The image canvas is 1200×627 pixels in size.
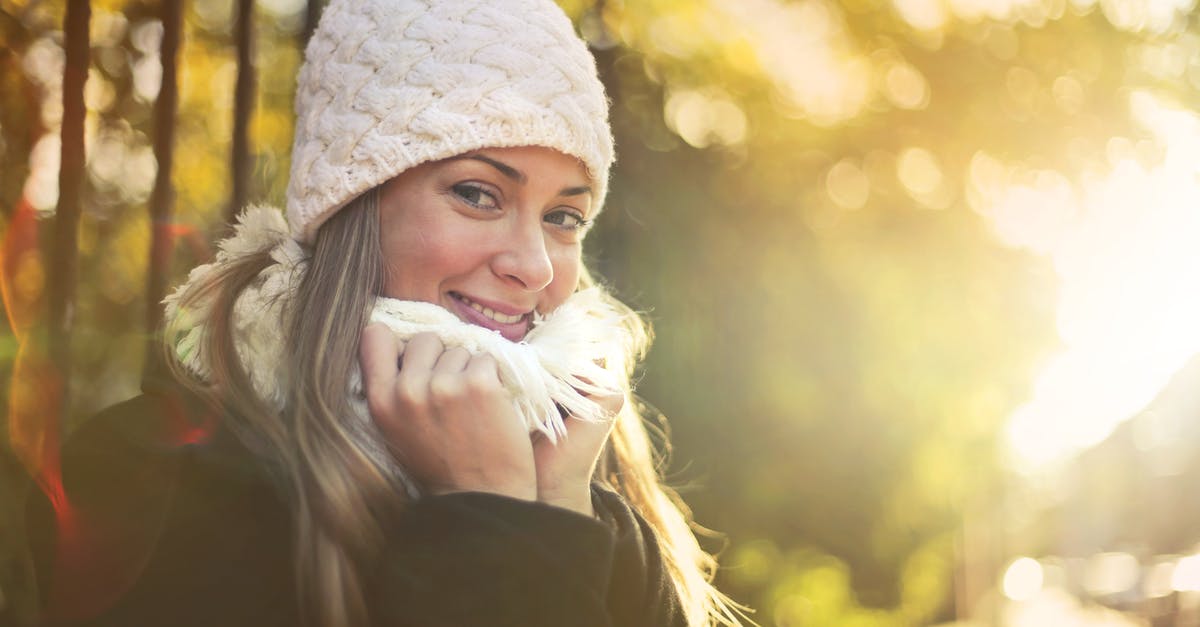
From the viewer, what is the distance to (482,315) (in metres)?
2.00

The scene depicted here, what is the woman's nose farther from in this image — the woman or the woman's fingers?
the woman's fingers

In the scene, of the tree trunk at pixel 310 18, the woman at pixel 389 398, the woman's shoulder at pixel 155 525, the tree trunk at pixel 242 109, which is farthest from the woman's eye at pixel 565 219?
the tree trunk at pixel 310 18

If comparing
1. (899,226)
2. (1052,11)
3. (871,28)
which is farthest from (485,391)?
(1052,11)

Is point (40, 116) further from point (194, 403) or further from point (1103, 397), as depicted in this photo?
point (1103, 397)

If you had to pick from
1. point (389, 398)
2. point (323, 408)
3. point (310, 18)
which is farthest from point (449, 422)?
point (310, 18)

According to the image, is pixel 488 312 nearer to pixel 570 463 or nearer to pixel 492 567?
pixel 570 463

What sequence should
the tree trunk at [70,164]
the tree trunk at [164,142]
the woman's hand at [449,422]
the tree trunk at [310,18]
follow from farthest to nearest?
the tree trunk at [310,18] → the tree trunk at [164,142] → the tree trunk at [70,164] → the woman's hand at [449,422]

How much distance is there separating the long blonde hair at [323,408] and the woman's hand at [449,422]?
74 millimetres

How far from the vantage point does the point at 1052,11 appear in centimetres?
527

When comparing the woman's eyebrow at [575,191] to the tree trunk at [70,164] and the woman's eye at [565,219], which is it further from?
the tree trunk at [70,164]

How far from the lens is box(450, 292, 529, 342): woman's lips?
199 centimetres

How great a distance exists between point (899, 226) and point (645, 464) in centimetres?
303

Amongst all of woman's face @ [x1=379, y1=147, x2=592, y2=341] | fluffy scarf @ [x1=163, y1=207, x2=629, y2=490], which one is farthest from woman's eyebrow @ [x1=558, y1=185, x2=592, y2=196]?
fluffy scarf @ [x1=163, y1=207, x2=629, y2=490]

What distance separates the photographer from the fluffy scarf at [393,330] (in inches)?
74.0
